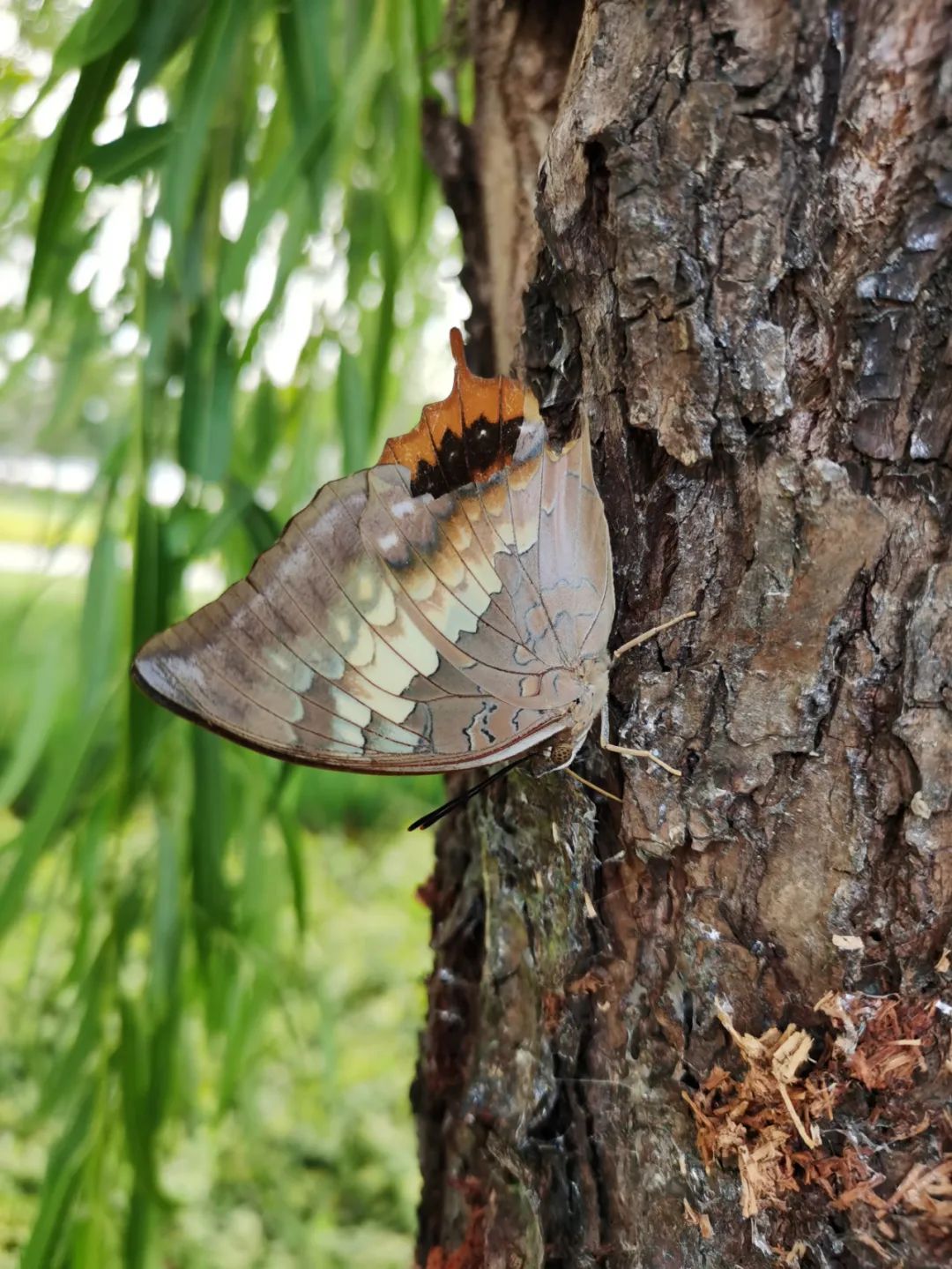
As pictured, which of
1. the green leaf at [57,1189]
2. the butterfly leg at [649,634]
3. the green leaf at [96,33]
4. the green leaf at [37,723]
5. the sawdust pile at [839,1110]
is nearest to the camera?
the sawdust pile at [839,1110]

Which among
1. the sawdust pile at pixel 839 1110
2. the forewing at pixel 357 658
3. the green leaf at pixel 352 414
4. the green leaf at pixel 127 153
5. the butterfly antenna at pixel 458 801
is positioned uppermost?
the green leaf at pixel 127 153

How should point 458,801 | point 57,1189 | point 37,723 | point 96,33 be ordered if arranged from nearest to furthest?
point 458,801 → point 96,33 → point 57,1189 → point 37,723

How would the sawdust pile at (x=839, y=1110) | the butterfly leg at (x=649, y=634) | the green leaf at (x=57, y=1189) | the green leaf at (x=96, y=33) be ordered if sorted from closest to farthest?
the sawdust pile at (x=839, y=1110) → the butterfly leg at (x=649, y=634) → the green leaf at (x=96, y=33) → the green leaf at (x=57, y=1189)

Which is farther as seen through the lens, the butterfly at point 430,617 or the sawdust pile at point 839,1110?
the butterfly at point 430,617

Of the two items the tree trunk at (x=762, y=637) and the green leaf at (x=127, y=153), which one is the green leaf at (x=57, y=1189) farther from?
the green leaf at (x=127, y=153)

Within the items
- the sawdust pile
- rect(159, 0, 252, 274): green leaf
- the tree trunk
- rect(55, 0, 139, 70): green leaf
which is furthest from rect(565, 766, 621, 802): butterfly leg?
rect(55, 0, 139, 70): green leaf

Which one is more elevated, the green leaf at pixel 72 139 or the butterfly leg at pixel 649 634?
the green leaf at pixel 72 139

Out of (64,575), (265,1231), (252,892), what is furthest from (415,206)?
(265,1231)

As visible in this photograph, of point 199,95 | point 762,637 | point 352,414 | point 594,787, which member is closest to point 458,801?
point 594,787

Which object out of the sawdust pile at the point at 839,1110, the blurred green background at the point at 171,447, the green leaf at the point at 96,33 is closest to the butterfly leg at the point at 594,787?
the sawdust pile at the point at 839,1110

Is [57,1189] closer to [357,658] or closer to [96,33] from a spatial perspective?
[357,658]
